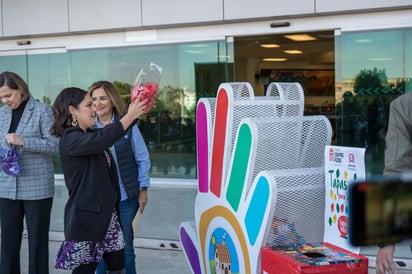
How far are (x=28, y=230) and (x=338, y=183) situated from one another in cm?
255

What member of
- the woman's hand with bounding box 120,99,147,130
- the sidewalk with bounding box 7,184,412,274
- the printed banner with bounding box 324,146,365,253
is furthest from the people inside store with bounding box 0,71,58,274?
the printed banner with bounding box 324,146,365,253

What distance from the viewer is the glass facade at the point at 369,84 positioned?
221 inches

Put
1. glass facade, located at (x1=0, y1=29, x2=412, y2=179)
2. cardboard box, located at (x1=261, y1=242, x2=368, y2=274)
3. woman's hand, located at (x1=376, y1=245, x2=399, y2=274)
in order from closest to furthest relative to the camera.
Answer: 1. woman's hand, located at (x1=376, y1=245, x2=399, y2=274)
2. cardboard box, located at (x1=261, y1=242, x2=368, y2=274)
3. glass facade, located at (x1=0, y1=29, x2=412, y2=179)

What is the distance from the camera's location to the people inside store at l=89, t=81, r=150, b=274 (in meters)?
3.81

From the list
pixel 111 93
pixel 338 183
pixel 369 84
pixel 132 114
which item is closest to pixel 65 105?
pixel 132 114

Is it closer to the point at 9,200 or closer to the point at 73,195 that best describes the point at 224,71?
the point at 9,200

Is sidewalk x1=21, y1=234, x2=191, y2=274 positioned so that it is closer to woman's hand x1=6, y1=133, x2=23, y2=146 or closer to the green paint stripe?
woman's hand x1=6, y1=133, x2=23, y2=146

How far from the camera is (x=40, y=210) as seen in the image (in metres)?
4.08

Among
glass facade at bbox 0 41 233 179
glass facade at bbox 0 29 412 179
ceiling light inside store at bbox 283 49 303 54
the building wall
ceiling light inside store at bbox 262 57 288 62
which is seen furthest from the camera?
ceiling light inside store at bbox 262 57 288 62

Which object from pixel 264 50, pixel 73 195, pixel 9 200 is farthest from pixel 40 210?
pixel 264 50

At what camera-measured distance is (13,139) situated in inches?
151

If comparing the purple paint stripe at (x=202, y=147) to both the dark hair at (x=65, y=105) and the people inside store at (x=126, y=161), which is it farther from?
the dark hair at (x=65, y=105)

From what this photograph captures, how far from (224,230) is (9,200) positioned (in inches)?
71.1

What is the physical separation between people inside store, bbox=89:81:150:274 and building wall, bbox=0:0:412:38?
253 centimetres
